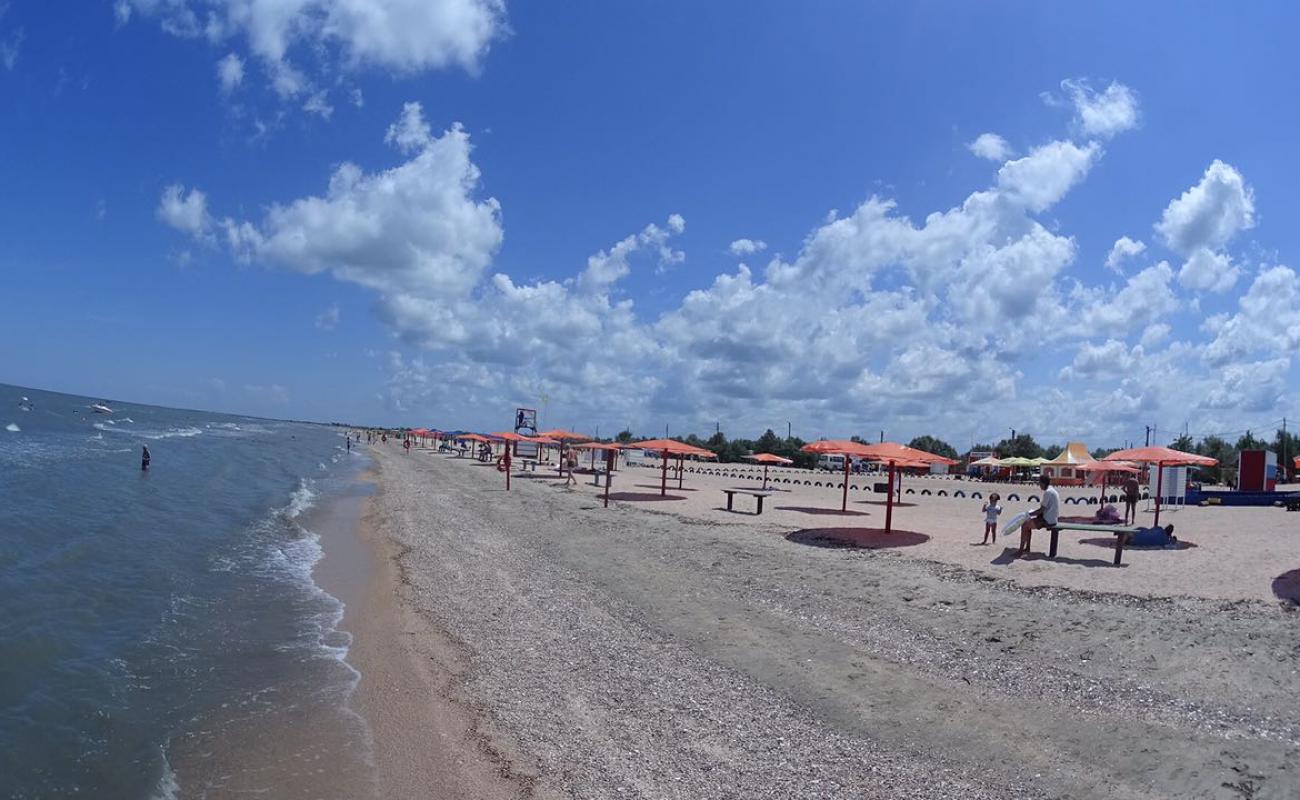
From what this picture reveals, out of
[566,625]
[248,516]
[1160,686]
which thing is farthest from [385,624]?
[248,516]

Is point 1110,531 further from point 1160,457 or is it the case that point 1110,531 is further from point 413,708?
point 413,708

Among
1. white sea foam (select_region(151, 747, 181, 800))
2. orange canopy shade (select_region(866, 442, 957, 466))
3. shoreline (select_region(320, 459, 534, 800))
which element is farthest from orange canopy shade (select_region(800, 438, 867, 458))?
white sea foam (select_region(151, 747, 181, 800))

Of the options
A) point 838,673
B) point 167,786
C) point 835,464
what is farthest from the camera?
point 835,464

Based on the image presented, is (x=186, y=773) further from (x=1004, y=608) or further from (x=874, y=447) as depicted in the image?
(x=874, y=447)

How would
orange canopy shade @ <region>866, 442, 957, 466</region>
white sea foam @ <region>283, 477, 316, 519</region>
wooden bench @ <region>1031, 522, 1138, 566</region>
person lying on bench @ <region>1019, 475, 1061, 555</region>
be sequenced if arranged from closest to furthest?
wooden bench @ <region>1031, 522, 1138, 566</region>, person lying on bench @ <region>1019, 475, 1061, 555</region>, orange canopy shade @ <region>866, 442, 957, 466</region>, white sea foam @ <region>283, 477, 316, 519</region>

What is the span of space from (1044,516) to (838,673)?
21.7ft

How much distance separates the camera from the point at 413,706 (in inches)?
282

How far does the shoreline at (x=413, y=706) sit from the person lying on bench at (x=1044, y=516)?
31.1 ft

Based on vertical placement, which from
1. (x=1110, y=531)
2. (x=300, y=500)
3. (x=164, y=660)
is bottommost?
(x=300, y=500)

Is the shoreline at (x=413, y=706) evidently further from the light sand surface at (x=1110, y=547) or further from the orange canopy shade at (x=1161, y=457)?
the orange canopy shade at (x=1161, y=457)

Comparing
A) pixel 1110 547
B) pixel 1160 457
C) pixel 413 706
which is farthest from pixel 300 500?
pixel 1160 457

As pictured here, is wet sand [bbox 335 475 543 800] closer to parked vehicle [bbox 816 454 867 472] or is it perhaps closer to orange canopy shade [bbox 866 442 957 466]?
orange canopy shade [bbox 866 442 957 466]

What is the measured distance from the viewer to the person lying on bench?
1237 cm

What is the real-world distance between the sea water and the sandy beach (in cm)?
63
